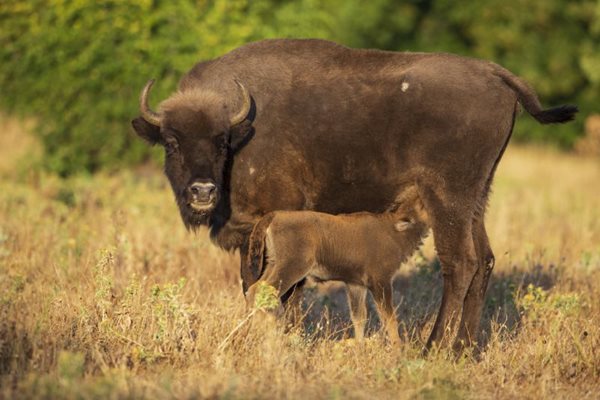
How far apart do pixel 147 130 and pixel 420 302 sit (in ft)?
10.2

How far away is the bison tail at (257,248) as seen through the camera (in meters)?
7.83

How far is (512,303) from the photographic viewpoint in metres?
9.45

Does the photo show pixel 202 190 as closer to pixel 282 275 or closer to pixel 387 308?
pixel 282 275

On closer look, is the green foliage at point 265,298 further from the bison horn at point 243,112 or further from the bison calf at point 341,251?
the bison horn at point 243,112

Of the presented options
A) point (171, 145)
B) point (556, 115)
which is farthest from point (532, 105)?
point (171, 145)

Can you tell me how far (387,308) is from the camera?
798 centimetres

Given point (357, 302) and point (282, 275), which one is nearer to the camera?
point (282, 275)

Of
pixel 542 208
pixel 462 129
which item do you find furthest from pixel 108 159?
pixel 462 129

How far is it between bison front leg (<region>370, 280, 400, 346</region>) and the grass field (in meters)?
0.13

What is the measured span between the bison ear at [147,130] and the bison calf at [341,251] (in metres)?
1.24

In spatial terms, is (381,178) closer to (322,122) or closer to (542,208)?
(322,122)

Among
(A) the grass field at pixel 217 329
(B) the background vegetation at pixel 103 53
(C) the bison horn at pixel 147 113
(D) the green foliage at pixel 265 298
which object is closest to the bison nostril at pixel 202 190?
(A) the grass field at pixel 217 329

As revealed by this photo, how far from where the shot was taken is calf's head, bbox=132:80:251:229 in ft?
25.5

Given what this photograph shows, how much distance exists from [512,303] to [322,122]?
2802 millimetres
